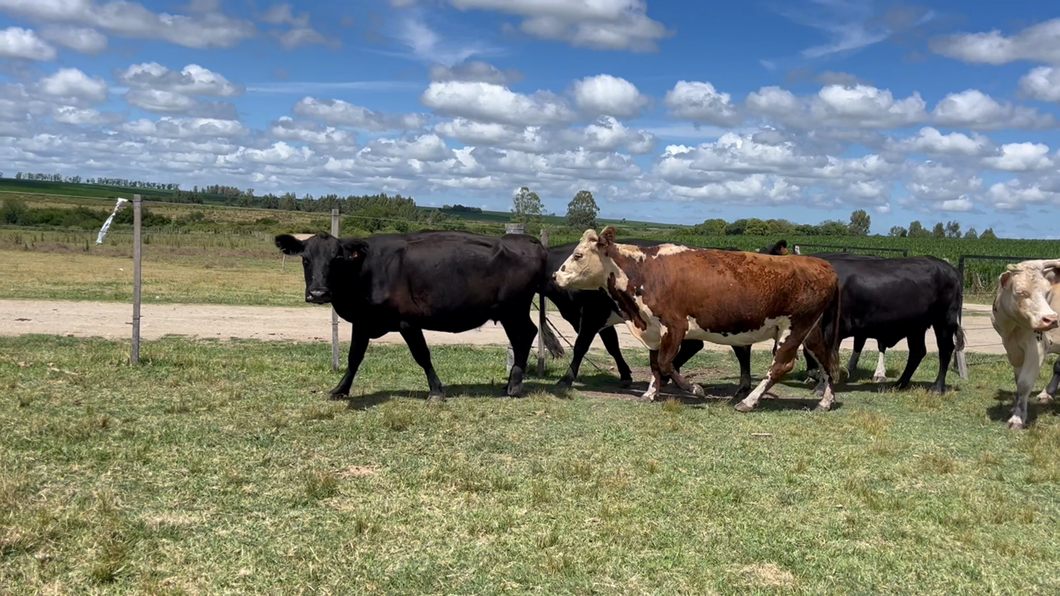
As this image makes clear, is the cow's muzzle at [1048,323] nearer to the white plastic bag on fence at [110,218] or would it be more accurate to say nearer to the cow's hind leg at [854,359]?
the cow's hind leg at [854,359]

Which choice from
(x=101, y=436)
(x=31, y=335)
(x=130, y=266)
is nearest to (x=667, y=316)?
(x=101, y=436)

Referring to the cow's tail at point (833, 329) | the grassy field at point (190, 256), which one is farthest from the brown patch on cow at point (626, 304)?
the grassy field at point (190, 256)

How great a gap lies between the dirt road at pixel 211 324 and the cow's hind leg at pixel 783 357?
6.00 m

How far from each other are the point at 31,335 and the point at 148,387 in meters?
5.61

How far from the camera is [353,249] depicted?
959 cm

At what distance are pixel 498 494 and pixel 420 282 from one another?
4076mm

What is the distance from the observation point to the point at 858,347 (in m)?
12.8

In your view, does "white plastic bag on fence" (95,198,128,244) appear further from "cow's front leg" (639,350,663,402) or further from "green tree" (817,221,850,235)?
"green tree" (817,221,850,235)

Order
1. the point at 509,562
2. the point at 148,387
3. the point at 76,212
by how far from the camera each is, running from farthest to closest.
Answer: the point at 76,212
the point at 148,387
the point at 509,562

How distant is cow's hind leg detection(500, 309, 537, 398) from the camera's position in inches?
410

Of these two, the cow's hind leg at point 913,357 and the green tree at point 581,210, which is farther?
the green tree at point 581,210

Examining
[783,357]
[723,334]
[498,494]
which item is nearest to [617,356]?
[723,334]

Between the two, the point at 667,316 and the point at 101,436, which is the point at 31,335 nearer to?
the point at 101,436

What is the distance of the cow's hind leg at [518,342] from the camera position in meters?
10.4
